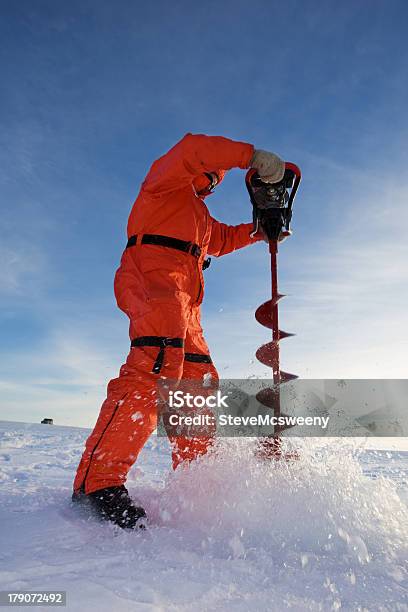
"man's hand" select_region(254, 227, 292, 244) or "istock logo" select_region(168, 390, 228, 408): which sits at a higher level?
"man's hand" select_region(254, 227, 292, 244)

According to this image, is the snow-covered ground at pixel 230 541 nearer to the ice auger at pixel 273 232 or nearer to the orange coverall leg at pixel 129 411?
the orange coverall leg at pixel 129 411

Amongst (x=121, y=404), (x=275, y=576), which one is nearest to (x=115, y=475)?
(x=121, y=404)

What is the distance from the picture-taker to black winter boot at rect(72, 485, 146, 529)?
83.9 inches

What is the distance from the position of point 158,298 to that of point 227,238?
1.42 m

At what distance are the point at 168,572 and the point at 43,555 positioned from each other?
0.49 m

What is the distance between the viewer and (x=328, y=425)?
380cm

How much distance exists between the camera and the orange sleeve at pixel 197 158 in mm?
2650

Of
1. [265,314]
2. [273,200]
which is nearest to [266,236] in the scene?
[273,200]

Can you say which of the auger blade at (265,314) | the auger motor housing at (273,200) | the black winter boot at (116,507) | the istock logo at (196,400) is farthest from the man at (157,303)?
the auger blade at (265,314)

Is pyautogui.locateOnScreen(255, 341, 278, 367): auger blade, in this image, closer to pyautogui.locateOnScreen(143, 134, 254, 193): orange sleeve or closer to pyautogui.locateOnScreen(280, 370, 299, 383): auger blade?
pyautogui.locateOnScreen(280, 370, 299, 383): auger blade

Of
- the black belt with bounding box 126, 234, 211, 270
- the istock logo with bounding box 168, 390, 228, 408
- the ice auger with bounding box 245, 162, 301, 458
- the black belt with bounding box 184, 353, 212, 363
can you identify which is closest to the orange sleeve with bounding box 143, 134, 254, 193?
the black belt with bounding box 126, 234, 211, 270

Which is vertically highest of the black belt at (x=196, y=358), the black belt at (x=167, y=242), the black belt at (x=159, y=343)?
the black belt at (x=167, y=242)

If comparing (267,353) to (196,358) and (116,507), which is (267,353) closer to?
(196,358)

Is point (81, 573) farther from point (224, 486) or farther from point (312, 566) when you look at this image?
point (224, 486)
